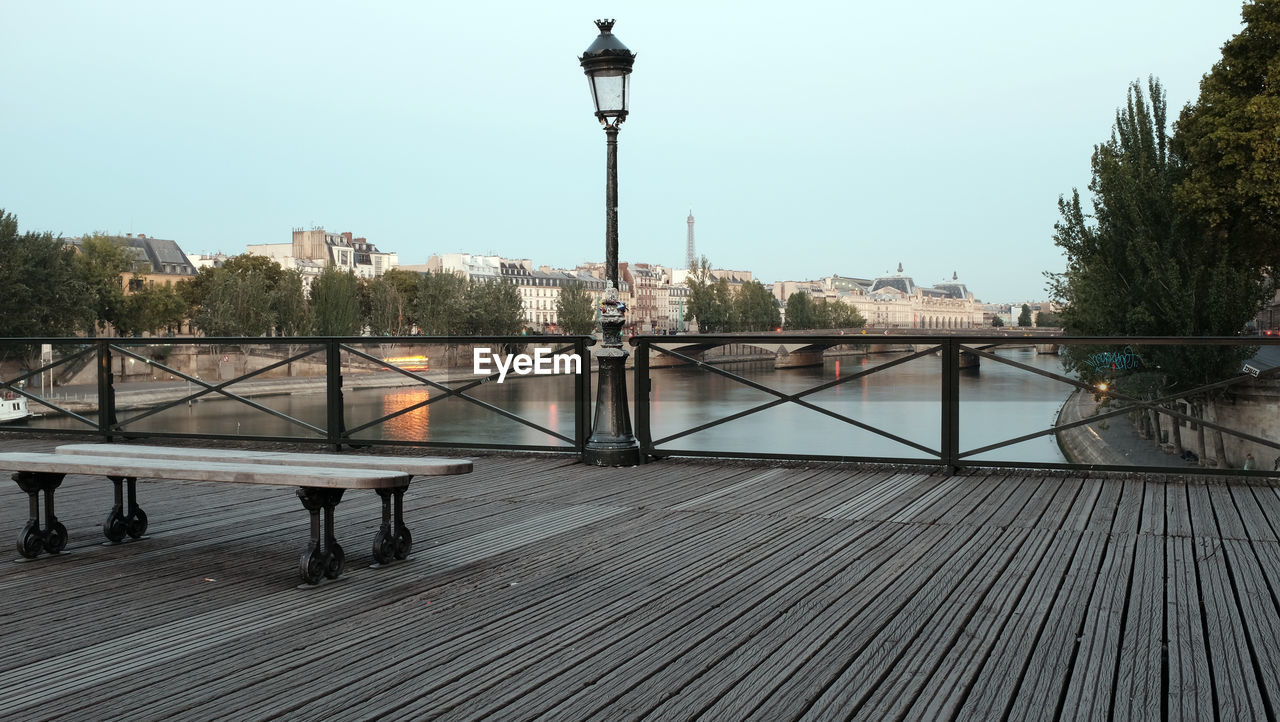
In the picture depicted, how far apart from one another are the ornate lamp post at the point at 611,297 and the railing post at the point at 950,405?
2669 millimetres

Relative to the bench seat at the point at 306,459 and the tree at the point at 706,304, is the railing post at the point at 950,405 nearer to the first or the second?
the bench seat at the point at 306,459

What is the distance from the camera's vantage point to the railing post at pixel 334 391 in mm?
10227

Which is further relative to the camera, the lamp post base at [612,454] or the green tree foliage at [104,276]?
the green tree foliage at [104,276]

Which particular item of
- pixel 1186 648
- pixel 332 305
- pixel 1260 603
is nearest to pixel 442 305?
pixel 332 305

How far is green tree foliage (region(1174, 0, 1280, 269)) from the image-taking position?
961 inches

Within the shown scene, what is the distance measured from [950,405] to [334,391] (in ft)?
19.3

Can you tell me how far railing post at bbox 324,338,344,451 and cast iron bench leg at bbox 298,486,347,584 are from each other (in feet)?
17.8

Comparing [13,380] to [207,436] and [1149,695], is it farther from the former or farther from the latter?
[1149,695]

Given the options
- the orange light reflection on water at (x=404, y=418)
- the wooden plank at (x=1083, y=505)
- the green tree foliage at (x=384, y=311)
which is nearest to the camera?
the wooden plank at (x=1083, y=505)

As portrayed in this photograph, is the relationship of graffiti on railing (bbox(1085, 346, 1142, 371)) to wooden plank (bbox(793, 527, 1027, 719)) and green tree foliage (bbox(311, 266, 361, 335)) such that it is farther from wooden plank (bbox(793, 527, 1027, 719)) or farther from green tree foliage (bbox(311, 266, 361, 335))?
green tree foliage (bbox(311, 266, 361, 335))

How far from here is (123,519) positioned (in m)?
5.97

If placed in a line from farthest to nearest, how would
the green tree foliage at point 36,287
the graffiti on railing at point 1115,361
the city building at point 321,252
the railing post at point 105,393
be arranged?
the city building at point 321,252, the green tree foliage at point 36,287, the railing post at point 105,393, the graffiti on railing at point 1115,361

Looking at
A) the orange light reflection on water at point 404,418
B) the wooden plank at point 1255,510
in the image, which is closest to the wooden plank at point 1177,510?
the wooden plank at point 1255,510

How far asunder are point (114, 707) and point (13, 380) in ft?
34.5
